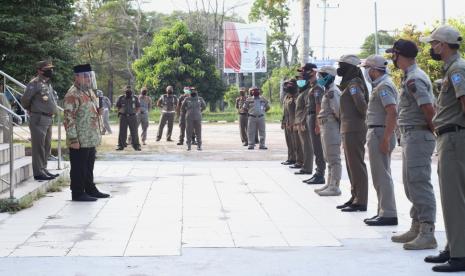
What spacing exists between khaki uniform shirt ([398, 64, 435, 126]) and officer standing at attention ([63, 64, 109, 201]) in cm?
497

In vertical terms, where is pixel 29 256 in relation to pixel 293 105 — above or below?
below

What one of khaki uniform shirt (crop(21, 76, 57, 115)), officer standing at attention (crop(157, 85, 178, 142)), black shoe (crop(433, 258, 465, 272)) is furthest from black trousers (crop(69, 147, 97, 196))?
officer standing at attention (crop(157, 85, 178, 142))

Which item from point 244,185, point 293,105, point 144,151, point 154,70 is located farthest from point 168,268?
point 154,70

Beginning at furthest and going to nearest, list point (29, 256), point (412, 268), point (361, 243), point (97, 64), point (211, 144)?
point (97, 64) → point (211, 144) → point (361, 243) → point (29, 256) → point (412, 268)

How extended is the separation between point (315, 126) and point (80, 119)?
3942 millimetres

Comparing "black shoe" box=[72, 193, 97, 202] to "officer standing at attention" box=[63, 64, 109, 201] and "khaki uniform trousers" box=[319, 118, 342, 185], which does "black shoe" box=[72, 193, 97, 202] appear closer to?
"officer standing at attention" box=[63, 64, 109, 201]

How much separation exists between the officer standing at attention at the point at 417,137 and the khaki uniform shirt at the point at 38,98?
6.28m

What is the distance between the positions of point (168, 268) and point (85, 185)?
4.88m

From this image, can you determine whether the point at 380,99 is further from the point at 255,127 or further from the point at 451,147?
the point at 255,127

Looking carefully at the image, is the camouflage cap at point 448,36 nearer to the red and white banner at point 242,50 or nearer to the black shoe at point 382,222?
the black shoe at point 382,222

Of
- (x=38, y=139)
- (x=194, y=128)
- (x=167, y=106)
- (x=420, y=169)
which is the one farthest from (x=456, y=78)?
(x=167, y=106)

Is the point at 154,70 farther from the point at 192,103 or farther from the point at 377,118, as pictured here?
the point at 377,118

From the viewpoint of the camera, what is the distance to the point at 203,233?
8016mm

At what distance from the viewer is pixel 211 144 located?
2389cm
